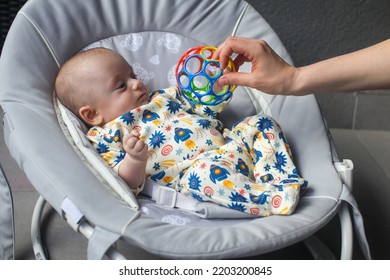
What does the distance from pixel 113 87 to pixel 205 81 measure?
0.25 metres

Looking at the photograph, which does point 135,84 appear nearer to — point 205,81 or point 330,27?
point 205,81

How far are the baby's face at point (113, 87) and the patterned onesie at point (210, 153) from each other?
0.03 m

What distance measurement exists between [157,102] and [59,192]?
427 mm

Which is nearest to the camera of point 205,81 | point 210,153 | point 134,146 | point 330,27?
point 134,146

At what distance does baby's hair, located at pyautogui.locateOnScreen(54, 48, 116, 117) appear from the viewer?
1.33 metres

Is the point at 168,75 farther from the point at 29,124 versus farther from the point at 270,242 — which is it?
the point at 270,242

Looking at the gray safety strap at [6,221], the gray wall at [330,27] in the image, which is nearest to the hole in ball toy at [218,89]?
the gray safety strap at [6,221]

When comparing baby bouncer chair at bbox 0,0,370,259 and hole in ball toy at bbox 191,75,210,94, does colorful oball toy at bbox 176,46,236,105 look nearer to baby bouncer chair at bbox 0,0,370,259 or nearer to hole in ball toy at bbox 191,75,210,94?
hole in ball toy at bbox 191,75,210,94

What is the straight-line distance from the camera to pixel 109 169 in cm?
117

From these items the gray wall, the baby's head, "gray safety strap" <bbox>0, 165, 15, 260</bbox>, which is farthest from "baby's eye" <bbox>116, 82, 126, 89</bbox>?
the gray wall

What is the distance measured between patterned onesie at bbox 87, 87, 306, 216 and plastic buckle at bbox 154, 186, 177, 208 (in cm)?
3

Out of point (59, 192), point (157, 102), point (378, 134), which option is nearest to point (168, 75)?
point (157, 102)

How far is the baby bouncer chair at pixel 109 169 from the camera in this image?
39.3 inches

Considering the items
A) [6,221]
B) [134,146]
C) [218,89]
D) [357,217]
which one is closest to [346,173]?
[357,217]
